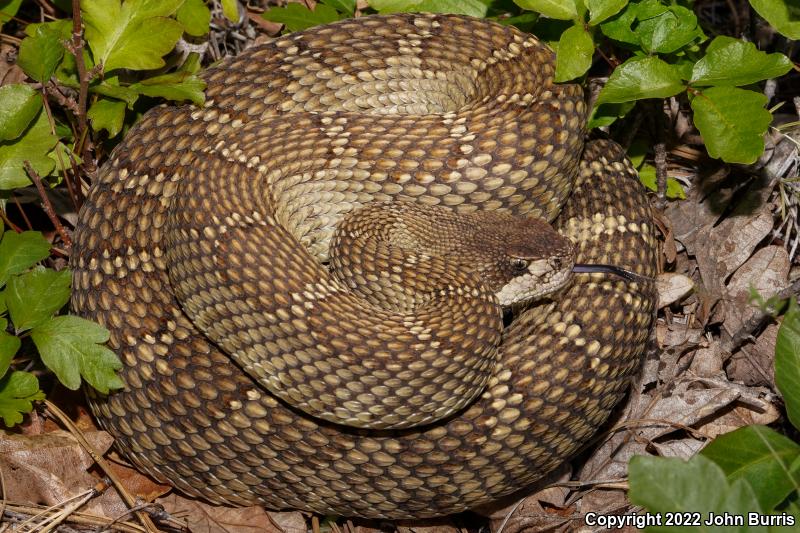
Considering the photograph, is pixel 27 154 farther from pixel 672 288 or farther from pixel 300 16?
pixel 672 288

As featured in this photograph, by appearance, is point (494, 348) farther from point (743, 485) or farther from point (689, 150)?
point (689, 150)

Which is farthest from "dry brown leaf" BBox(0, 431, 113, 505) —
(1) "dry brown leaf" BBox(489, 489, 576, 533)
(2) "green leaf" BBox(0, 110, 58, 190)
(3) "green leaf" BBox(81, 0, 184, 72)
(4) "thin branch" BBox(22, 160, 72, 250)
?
(1) "dry brown leaf" BBox(489, 489, 576, 533)

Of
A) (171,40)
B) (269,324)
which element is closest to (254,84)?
(171,40)

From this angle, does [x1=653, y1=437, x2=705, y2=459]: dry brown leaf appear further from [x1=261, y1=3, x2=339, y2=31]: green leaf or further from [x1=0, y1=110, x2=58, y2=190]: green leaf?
[x1=0, y1=110, x2=58, y2=190]: green leaf

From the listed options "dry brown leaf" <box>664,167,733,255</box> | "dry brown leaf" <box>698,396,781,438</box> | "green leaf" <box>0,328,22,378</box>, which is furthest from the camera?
"dry brown leaf" <box>664,167,733,255</box>

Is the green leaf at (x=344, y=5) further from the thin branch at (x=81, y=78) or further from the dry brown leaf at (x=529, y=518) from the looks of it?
the dry brown leaf at (x=529, y=518)

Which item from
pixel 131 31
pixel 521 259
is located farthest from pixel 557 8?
pixel 131 31

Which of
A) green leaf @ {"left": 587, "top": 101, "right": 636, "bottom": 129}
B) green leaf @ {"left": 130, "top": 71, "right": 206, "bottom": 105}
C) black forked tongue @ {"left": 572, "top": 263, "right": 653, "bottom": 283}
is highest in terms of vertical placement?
green leaf @ {"left": 130, "top": 71, "right": 206, "bottom": 105}
